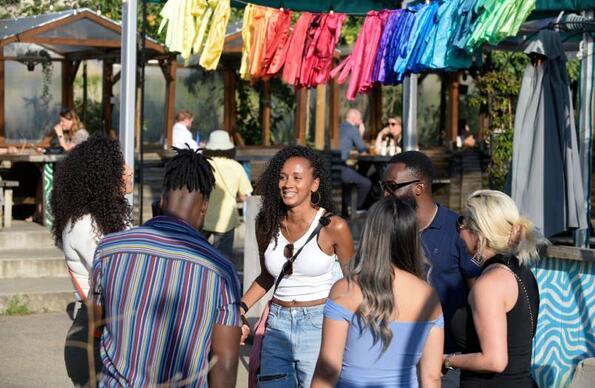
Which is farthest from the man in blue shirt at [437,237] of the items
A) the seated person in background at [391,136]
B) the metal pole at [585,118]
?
the seated person in background at [391,136]

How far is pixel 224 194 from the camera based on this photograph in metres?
11.0

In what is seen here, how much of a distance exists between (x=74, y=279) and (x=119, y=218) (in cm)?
41

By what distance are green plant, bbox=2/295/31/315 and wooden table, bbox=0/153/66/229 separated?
8.82 feet

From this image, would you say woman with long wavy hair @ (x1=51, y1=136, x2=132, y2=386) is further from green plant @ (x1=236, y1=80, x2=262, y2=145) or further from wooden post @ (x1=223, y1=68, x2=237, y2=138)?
green plant @ (x1=236, y1=80, x2=262, y2=145)

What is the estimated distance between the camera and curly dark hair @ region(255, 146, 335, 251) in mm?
5594

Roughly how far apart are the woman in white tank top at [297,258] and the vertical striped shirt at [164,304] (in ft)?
4.61

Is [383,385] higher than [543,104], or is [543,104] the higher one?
[543,104]

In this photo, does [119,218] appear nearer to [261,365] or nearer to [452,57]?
[261,365]

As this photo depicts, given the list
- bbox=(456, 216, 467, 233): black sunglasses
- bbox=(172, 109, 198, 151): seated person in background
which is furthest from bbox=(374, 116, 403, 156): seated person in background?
bbox=(456, 216, 467, 233): black sunglasses

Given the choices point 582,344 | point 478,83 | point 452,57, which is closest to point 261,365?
point 582,344

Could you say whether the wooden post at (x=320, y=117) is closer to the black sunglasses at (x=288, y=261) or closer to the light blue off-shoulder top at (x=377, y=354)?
the black sunglasses at (x=288, y=261)

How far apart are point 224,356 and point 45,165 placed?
10516 millimetres

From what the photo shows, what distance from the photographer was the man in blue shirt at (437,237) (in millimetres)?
5105

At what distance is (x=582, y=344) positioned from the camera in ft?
21.9
